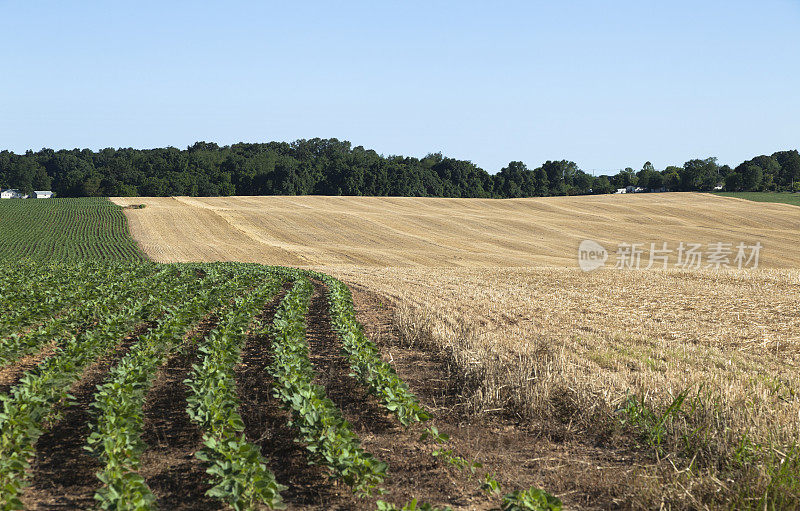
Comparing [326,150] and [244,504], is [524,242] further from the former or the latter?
[326,150]

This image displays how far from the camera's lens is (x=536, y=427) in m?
7.34

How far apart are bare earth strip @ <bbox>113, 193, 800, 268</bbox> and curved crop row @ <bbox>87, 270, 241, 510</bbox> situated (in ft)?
88.2

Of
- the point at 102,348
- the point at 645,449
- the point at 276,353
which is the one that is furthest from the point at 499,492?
the point at 102,348

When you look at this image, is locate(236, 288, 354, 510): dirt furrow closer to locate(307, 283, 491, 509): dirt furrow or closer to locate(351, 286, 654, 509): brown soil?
locate(307, 283, 491, 509): dirt furrow

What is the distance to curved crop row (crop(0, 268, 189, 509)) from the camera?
556cm

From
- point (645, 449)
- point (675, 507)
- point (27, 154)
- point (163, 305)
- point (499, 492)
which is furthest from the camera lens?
point (27, 154)

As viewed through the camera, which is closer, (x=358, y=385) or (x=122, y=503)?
(x=122, y=503)

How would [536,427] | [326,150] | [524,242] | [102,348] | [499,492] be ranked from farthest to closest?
[326,150]
[524,242]
[102,348]
[536,427]
[499,492]

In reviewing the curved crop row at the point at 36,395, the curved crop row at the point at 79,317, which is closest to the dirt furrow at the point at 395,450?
the curved crop row at the point at 36,395

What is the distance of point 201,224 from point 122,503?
5210 cm
